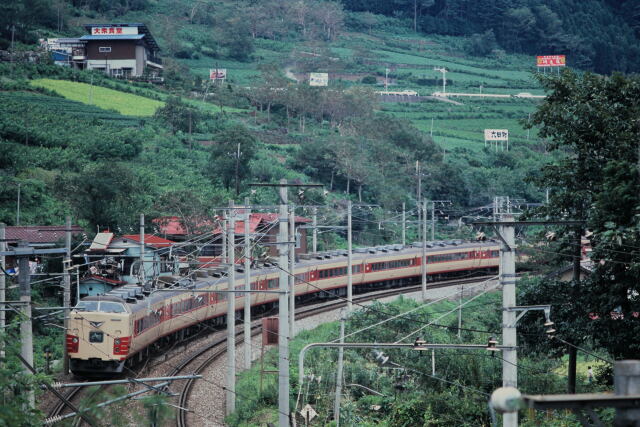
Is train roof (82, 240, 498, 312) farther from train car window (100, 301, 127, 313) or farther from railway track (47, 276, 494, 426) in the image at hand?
railway track (47, 276, 494, 426)

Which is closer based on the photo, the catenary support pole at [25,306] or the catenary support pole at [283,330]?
the catenary support pole at [25,306]

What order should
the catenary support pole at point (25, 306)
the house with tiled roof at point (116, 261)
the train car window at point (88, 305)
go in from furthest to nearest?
the house with tiled roof at point (116, 261) → the train car window at point (88, 305) → the catenary support pole at point (25, 306)

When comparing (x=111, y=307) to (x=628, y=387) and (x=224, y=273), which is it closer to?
(x=224, y=273)

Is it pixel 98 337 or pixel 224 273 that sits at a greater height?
pixel 224 273

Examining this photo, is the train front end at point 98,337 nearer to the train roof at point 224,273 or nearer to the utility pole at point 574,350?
the train roof at point 224,273

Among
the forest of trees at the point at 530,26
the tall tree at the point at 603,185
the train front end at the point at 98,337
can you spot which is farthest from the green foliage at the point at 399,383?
the forest of trees at the point at 530,26

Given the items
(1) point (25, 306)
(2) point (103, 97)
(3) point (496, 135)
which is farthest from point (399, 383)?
(3) point (496, 135)

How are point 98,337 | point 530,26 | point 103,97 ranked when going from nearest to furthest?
point 98,337 → point 103,97 → point 530,26
